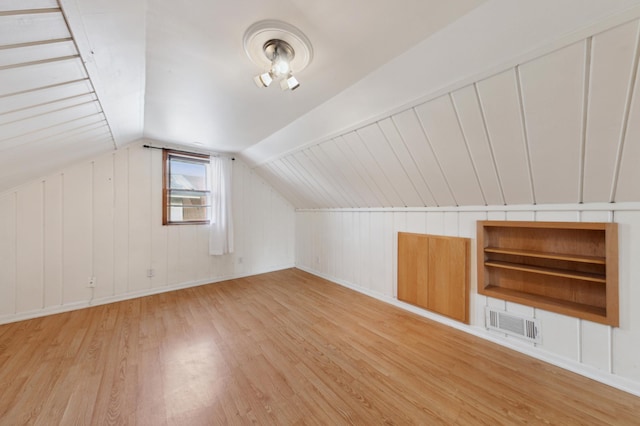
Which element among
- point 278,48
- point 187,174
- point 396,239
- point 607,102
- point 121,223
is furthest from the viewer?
point 187,174

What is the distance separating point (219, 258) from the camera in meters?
4.12

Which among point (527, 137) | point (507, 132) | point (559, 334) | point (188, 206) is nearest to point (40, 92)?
point (188, 206)

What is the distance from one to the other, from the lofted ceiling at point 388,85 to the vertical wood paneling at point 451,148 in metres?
0.01

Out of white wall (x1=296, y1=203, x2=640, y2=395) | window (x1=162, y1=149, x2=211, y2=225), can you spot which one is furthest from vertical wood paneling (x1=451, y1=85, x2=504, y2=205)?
window (x1=162, y1=149, x2=211, y2=225)

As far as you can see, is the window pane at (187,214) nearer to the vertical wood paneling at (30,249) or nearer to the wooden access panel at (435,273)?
the vertical wood paneling at (30,249)

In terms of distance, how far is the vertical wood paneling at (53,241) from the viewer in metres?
2.76

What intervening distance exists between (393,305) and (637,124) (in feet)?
8.51

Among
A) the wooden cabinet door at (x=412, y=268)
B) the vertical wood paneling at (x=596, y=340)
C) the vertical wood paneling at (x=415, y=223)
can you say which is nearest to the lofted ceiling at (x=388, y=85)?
the vertical wood paneling at (x=596, y=340)

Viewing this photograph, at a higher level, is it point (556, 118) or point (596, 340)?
point (556, 118)

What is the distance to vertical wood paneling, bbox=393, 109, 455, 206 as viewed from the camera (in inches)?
77.9

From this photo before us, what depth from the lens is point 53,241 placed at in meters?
2.80

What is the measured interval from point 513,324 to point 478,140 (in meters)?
1.70

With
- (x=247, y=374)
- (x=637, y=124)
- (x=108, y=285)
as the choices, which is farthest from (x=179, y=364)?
(x=637, y=124)

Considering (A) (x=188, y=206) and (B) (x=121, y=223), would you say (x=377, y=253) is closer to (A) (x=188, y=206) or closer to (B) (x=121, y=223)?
(A) (x=188, y=206)
